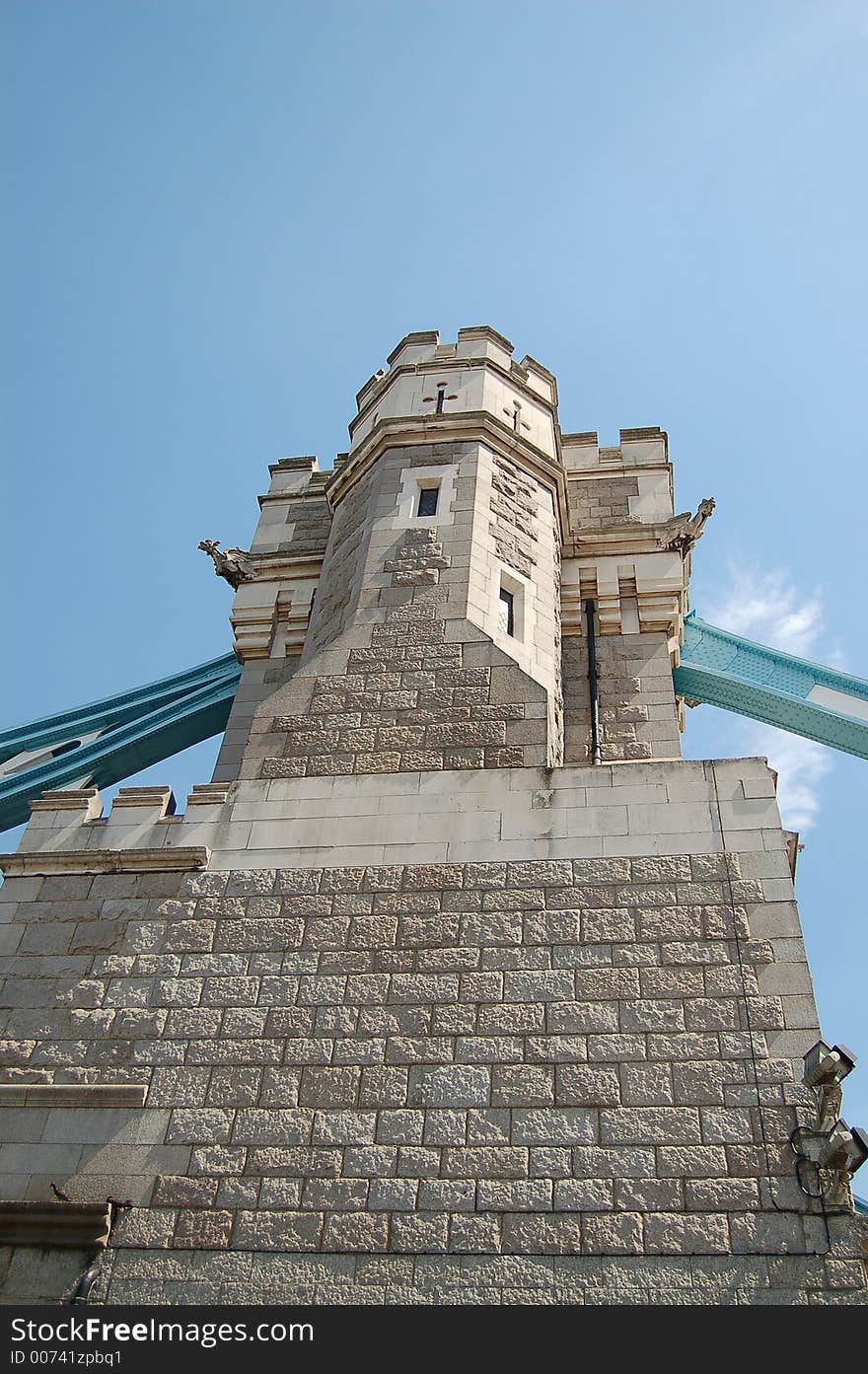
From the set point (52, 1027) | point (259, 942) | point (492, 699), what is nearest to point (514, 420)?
point (492, 699)

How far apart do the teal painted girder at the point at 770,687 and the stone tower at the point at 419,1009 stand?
3212 mm

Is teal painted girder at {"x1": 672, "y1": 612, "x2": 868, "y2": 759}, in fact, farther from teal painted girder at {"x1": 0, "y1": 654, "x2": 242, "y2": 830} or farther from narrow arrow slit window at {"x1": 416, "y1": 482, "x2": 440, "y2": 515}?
teal painted girder at {"x1": 0, "y1": 654, "x2": 242, "y2": 830}

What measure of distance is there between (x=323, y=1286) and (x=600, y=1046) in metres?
2.13

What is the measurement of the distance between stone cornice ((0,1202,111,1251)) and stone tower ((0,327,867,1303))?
0.02 meters

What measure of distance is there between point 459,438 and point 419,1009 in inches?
277

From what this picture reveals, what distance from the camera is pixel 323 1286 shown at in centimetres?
679

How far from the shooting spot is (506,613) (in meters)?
11.4

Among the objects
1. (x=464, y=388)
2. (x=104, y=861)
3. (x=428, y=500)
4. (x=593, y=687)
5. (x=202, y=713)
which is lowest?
(x=104, y=861)

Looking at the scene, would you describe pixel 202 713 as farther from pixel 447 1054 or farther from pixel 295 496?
pixel 447 1054

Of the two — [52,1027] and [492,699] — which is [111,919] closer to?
[52,1027]

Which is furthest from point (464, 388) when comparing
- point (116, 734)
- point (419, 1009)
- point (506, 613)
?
point (419, 1009)

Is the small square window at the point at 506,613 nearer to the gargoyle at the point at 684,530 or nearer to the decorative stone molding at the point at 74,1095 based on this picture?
the gargoyle at the point at 684,530

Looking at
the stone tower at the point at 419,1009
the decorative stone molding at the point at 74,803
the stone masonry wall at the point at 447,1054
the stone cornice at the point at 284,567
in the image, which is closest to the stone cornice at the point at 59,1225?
the stone tower at the point at 419,1009

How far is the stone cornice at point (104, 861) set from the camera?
9.18 metres
